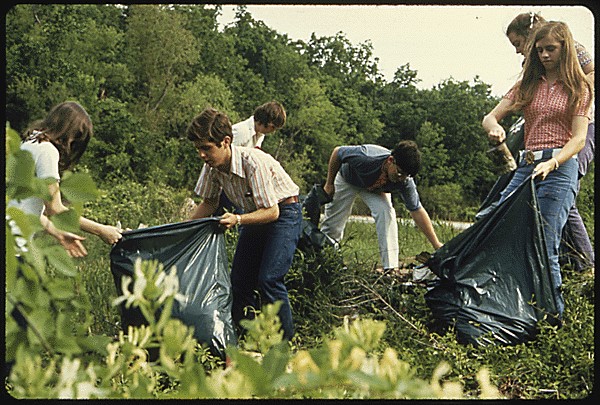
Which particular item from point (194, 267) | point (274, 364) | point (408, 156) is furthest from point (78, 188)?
point (408, 156)

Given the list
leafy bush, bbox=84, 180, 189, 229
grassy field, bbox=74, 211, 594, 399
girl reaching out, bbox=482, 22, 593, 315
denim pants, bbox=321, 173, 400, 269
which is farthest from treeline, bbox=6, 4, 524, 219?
girl reaching out, bbox=482, 22, 593, 315

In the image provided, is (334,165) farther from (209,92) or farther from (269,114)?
(209,92)

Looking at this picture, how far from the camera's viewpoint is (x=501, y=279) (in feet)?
11.2

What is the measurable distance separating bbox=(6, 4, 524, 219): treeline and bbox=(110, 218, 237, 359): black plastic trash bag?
31.0 feet

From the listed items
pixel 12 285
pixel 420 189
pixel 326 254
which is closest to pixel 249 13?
pixel 420 189

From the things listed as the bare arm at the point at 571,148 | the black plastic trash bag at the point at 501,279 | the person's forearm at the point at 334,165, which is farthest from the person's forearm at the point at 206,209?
the bare arm at the point at 571,148

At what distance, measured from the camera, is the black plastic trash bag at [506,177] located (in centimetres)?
395

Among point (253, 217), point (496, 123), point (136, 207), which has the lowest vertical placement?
point (136, 207)

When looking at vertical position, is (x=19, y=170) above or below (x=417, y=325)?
above

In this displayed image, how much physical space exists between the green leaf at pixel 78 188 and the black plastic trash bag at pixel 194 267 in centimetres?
190

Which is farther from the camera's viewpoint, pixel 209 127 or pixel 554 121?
pixel 554 121

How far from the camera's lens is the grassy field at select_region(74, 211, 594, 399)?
286cm

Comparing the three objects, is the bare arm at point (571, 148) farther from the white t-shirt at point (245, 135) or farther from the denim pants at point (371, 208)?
the white t-shirt at point (245, 135)

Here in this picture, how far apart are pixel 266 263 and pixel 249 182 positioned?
39 cm
